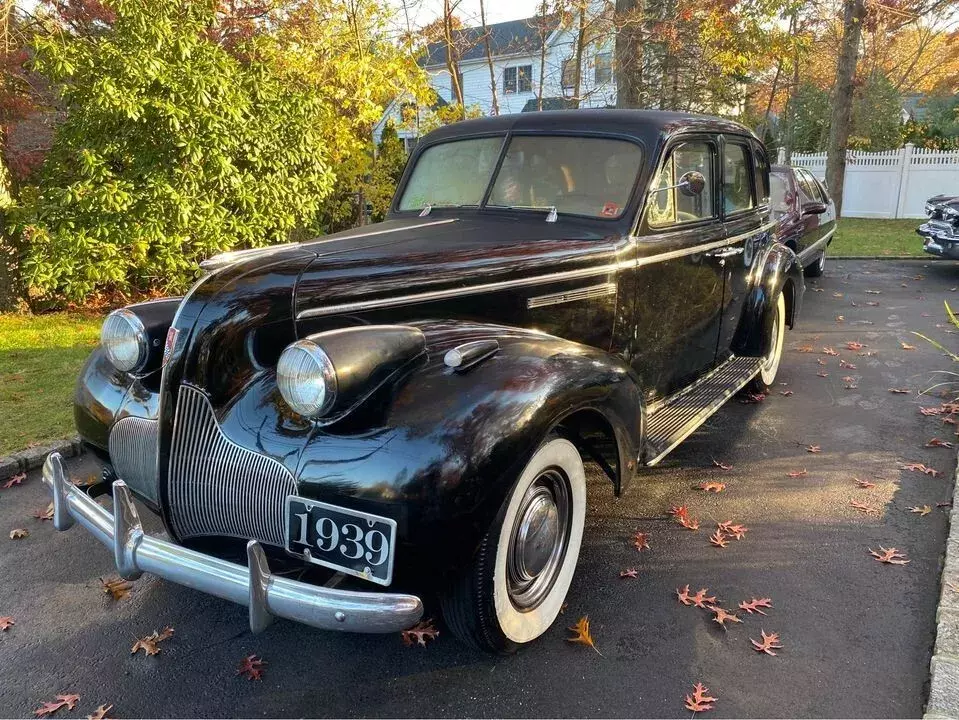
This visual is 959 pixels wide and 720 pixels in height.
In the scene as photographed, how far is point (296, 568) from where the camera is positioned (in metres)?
2.32

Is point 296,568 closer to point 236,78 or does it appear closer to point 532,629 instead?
point 532,629

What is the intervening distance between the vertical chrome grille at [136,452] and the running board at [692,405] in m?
2.11

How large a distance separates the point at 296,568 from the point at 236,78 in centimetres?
677

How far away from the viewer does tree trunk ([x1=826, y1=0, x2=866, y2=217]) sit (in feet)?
48.6

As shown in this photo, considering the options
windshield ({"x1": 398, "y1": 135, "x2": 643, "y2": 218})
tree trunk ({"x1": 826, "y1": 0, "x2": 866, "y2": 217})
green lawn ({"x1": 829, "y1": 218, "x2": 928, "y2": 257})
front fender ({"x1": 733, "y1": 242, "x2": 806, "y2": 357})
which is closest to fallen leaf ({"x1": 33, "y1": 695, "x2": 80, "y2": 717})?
windshield ({"x1": 398, "y1": 135, "x2": 643, "y2": 218})

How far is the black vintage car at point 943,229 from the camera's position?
412 inches

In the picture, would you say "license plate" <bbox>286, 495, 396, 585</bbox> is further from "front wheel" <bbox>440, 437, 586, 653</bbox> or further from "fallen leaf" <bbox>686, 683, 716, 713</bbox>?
"fallen leaf" <bbox>686, 683, 716, 713</bbox>

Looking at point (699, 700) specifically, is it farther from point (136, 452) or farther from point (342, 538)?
point (136, 452)

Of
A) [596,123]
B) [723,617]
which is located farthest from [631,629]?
[596,123]

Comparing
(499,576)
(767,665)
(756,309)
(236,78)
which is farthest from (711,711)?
(236,78)

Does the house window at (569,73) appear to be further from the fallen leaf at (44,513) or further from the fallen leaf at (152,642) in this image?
the fallen leaf at (152,642)

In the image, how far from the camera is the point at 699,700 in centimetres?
243

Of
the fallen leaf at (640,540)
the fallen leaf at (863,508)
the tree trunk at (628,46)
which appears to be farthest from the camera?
the tree trunk at (628,46)

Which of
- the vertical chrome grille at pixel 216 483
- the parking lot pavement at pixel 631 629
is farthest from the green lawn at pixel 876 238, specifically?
the vertical chrome grille at pixel 216 483
